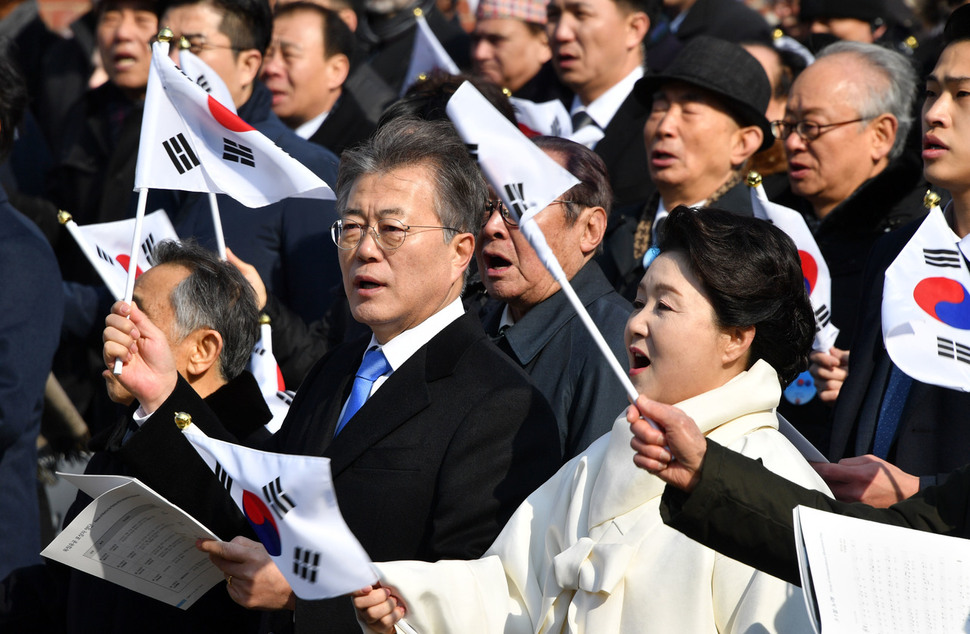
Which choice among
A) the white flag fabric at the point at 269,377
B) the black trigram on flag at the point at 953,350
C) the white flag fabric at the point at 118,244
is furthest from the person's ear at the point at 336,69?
the black trigram on flag at the point at 953,350

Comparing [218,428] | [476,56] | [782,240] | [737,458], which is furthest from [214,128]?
[476,56]

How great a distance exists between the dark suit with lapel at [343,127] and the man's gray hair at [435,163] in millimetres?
3090

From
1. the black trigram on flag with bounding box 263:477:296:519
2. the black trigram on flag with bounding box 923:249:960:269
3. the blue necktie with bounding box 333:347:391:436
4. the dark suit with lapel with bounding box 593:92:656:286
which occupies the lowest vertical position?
the dark suit with lapel with bounding box 593:92:656:286

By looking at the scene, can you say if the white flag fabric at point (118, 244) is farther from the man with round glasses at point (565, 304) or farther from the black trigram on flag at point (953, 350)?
the black trigram on flag at point (953, 350)

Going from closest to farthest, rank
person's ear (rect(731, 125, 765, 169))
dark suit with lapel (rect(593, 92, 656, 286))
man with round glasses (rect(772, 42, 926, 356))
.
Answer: man with round glasses (rect(772, 42, 926, 356)) → person's ear (rect(731, 125, 765, 169)) → dark suit with lapel (rect(593, 92, 656, 286))

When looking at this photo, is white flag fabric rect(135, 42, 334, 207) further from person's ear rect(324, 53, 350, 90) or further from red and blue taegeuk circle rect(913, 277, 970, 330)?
person's ear rect(324, 53, 350, 90)

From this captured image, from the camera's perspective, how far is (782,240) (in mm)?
3361

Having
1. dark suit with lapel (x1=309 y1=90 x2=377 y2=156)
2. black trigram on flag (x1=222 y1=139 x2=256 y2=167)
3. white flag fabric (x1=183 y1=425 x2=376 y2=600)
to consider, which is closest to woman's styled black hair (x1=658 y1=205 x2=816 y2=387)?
white flag fabric (x1=183 y1=425 x2=376 y2=600)

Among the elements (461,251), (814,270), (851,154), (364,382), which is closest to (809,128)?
(851,154)

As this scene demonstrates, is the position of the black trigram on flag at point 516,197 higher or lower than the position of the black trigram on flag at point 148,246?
higher

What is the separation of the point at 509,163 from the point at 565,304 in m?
1.13

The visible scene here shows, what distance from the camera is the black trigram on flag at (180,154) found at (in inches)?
175

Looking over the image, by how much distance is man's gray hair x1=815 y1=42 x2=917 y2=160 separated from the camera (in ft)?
18.0

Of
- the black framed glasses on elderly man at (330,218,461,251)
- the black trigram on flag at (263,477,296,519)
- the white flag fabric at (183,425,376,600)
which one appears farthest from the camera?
the black framed glasses on elderly man at (330,218,461,251)
